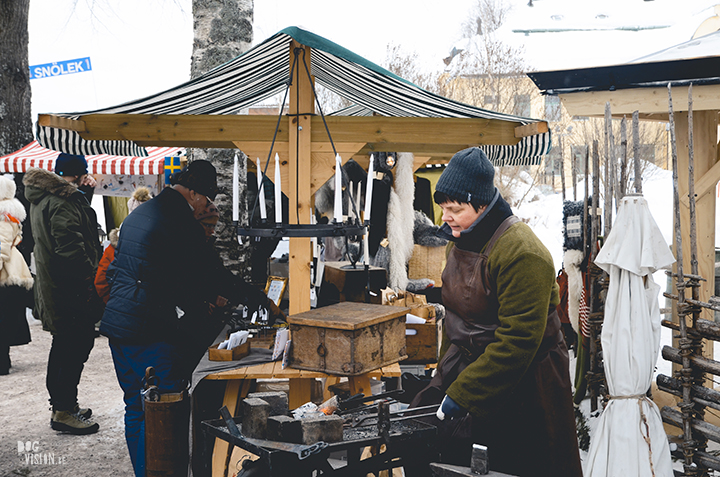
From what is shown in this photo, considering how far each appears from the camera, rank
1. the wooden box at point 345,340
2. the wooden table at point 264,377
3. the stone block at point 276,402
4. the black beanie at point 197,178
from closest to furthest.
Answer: the stone block at point 276,402
the wooden box at point 345,340
the wooden table at point 264,377
the black beanie at point 197,178

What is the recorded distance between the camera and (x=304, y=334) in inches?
136

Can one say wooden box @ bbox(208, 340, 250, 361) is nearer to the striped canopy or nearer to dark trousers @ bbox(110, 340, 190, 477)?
dark trousers @ bbox(110, 340, 190, 477)

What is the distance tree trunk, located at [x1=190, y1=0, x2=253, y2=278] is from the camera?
21.2 ft

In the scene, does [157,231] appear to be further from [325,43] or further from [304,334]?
[325,43]

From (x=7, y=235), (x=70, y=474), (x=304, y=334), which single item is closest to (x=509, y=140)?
(x=304, y=334)

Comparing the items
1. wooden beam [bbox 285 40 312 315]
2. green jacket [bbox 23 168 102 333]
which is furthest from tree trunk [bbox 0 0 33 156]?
wooden beam [bbox 285 40 312 315]

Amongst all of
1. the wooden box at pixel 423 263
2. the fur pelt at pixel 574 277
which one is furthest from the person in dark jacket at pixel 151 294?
the wooden box at pixel 423 263

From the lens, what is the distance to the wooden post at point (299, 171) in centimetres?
396

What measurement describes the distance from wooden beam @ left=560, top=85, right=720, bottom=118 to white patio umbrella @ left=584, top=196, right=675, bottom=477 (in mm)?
1442

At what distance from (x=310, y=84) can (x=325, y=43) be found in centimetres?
76

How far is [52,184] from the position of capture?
192 inches

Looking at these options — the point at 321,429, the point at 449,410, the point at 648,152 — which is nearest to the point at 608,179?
the point at 449,410

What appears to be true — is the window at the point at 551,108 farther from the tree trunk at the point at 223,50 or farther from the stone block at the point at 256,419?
the stone block at the point at 256,419

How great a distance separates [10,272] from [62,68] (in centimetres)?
761
